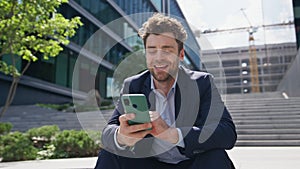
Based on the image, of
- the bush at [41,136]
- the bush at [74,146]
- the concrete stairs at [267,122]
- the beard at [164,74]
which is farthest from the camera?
the bush at [41,136]

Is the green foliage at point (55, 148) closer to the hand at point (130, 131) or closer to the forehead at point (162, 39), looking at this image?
the hand at point (130, 131)

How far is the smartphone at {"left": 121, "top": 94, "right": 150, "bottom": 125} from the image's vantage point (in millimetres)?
1019

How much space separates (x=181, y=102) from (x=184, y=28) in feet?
1.08

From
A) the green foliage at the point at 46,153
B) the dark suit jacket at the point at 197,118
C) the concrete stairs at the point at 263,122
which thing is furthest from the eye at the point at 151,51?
the green foliage at the point at 46,153

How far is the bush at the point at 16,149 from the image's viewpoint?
5493 millimetres

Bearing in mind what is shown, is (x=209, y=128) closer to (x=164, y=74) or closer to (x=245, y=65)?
(x=164, y=74)

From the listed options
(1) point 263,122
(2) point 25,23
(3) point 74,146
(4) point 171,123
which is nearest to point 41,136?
(3) point 74,146

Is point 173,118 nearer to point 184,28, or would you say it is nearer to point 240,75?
point 184,28

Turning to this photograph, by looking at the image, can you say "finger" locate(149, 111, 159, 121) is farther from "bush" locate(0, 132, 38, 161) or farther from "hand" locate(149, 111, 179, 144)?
"bush" locate(0, 132, 38, 161)

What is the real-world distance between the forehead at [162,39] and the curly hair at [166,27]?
0.01 metres

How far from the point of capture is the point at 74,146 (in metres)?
5.68

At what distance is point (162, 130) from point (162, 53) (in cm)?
31

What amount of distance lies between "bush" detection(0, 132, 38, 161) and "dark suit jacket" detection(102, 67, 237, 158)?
490 centimetres

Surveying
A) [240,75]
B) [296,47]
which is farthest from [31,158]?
[240,75]
